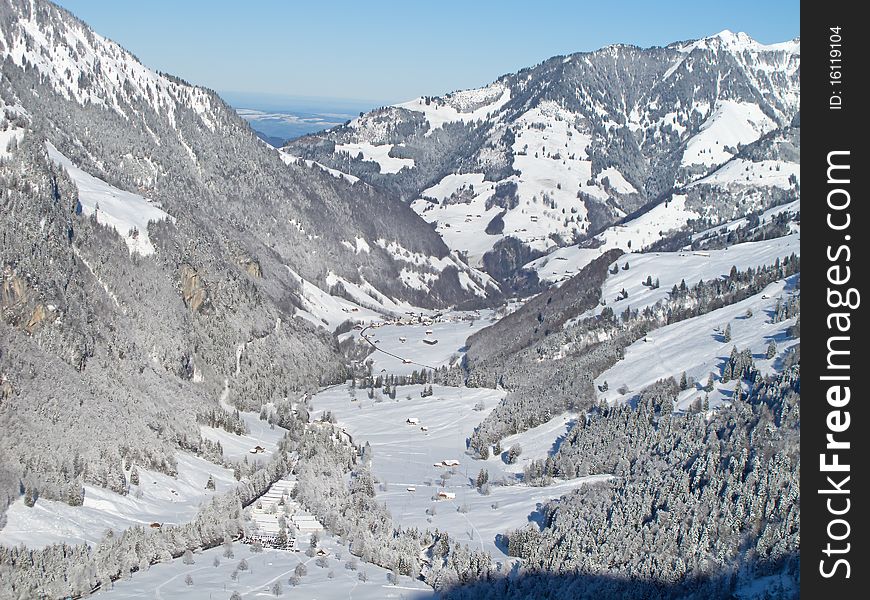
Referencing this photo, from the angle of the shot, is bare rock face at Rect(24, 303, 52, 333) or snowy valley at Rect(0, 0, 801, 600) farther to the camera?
bare rock face at Rect(24, 303, 52, 333)

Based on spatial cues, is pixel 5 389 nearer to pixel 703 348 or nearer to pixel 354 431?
pixel 354 431

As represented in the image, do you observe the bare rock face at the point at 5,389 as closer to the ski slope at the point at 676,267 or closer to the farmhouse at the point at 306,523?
the farmhouse at the point at 306,523

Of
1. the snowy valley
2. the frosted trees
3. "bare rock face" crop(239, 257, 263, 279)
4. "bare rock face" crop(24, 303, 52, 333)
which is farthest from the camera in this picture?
"bare rock face" crop(239, 257, 263, 279)

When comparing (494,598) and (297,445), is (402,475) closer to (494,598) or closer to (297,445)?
(297,445)

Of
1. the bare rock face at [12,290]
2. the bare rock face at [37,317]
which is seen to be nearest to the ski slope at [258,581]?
the bare rock face at [37,317]

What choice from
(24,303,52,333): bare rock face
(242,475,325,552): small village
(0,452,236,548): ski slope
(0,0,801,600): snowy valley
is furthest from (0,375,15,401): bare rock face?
(242,475,325,552): small village

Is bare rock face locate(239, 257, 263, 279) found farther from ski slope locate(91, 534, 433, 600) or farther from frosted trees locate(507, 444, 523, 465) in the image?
ski slope locate(91, 534, 433, 600)

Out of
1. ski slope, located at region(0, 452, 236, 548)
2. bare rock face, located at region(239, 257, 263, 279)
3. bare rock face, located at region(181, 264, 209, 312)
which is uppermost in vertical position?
bare rock face, located at region(239, 257, 263, 279)
